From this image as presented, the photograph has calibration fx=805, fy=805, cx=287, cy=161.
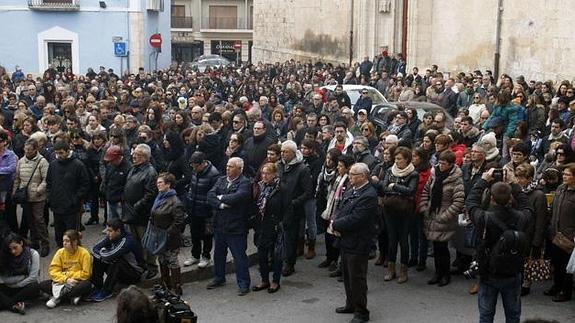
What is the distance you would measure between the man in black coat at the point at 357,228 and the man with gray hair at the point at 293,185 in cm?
119

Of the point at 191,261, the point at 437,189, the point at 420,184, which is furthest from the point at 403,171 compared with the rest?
the point at 191,261

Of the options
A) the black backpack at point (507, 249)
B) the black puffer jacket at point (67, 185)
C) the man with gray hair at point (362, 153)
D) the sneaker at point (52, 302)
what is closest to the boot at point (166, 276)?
the sneaker at point (52, 302)

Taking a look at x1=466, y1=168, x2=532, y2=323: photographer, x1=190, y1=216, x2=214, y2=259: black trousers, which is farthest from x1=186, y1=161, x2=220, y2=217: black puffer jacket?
x1=466, y1=168, x2=532, y2=323: photographer

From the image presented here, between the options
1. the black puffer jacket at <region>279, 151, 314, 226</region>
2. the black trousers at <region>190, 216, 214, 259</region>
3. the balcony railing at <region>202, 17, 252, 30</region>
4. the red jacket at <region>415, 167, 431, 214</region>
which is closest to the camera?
the red jacket at <region>415, 167, 431, 214</region>

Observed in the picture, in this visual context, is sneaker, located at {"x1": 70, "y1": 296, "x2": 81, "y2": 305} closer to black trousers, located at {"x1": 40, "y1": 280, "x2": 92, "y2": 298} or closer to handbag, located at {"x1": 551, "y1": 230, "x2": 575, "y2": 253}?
black trousers, located at {"x1": 40, "y1": 280, "x2": 92, "y2": 298}

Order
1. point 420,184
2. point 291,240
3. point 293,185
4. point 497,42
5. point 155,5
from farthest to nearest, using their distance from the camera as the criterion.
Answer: point 155,5
point 497,42
point 291,240
point 293,185
point 420,184

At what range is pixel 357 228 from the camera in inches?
313

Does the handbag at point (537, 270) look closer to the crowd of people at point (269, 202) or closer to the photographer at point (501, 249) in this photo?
the crowd of people at point (269, 202)

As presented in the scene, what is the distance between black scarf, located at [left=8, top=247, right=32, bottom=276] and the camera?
28.9 feet

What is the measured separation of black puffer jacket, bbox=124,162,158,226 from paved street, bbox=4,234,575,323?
1009 millimetres

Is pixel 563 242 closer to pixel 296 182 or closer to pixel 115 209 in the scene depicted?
pixel 296 182

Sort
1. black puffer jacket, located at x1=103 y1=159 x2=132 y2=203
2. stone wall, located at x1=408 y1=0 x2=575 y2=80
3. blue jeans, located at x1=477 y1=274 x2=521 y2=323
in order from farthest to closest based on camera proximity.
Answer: stone wall, located at x1=408 y1=0 x2=575 y2=80
black puffer jacket, located at x1=103 y1=159 x2=132 y2=203
blue jeans, located at x1=477 y1=274 x2=521 y2=323

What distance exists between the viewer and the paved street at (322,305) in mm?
8352

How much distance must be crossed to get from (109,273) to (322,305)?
7.91 feet
